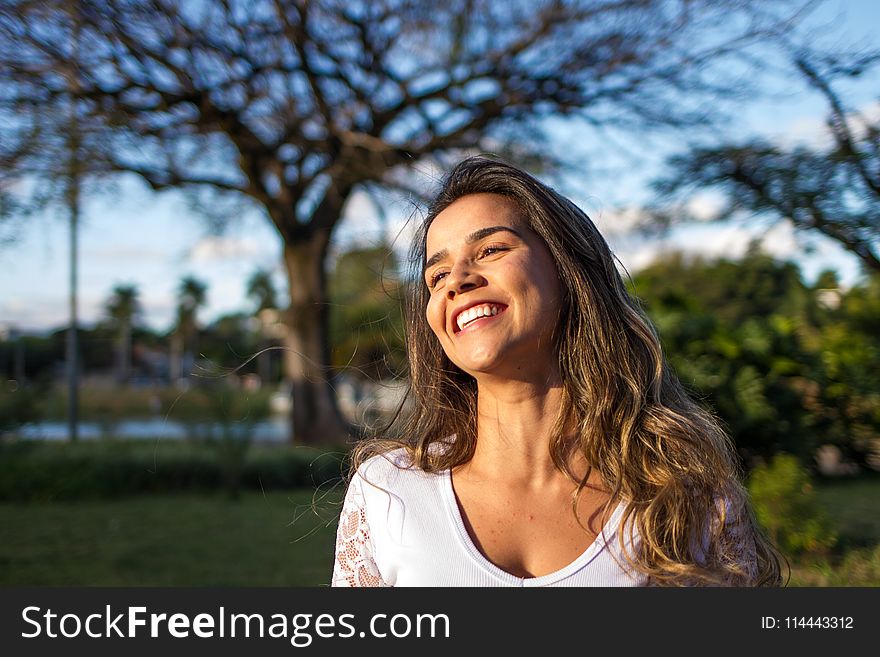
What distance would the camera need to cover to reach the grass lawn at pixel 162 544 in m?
5.78

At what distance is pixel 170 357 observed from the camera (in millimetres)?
Result: 15320

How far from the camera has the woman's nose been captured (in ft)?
6.03

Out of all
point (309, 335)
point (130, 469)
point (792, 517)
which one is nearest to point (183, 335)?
point (309, 335)

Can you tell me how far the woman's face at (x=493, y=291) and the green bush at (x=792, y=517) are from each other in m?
4.18

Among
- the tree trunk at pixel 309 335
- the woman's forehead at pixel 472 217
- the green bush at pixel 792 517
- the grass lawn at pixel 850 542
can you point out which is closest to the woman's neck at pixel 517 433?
the woman's forehead at pixel 472 217

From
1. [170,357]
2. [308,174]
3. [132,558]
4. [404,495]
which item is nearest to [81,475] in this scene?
[132,558]

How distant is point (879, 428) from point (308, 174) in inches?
295

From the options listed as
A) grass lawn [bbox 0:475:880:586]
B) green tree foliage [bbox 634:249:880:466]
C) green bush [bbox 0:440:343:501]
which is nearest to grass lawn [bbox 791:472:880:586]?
grass lawn [bbox 0:475:880:586]

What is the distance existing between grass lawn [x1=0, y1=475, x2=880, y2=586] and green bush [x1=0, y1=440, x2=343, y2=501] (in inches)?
10.8

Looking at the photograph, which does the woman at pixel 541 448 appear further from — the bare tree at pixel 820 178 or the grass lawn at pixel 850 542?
the grass lawn at pixel 850 542

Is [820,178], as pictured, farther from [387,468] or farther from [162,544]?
[162,544]

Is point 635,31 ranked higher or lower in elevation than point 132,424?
higher

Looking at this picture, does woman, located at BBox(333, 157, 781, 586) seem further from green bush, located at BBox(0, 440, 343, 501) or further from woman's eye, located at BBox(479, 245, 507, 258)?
green bush, located at BBox(0, 440, 343, 501)

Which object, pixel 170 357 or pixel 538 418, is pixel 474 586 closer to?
pixel 538 418
